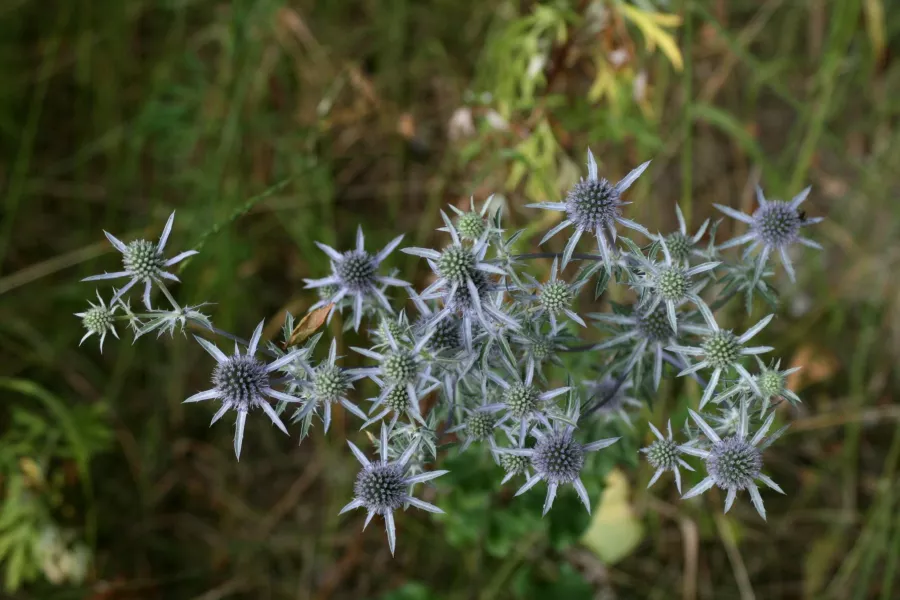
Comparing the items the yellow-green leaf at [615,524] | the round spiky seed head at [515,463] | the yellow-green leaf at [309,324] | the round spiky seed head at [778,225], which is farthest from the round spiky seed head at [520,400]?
the yellow-green leaf at [615,524]

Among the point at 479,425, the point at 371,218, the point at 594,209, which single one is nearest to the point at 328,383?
the point at 479,425

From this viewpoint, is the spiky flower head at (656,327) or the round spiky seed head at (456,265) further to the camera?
the spiky flower head at (656,327)

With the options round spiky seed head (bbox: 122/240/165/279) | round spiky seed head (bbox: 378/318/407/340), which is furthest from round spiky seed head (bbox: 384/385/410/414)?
round spiky seed head (bbox: 122/240/165/279)

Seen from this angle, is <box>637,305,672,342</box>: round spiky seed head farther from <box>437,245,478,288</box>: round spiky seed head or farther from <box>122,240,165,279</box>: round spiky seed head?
<box>122,240,165,279</box>: round spiky seed head

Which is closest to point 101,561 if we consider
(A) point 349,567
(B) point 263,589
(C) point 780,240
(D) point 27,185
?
(B) point 263,589

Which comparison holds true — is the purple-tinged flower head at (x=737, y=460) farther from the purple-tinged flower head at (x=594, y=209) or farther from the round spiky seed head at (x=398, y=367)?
the round spiky seed head at (x=398, y=367)

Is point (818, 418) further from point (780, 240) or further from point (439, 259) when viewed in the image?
point (439, 259)
